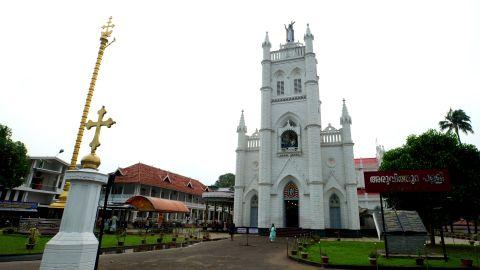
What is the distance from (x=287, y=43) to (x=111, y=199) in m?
35.1

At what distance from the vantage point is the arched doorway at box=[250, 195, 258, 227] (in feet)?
119

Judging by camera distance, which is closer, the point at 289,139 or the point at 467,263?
the point at 467,263

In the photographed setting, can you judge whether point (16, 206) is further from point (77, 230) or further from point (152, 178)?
point (77, 230)

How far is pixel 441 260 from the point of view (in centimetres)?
1389

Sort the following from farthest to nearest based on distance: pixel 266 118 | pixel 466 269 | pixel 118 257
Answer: pixel 266 118, pixel 118 257, pixel 466 269

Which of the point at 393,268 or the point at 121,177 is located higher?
the point at 121,177

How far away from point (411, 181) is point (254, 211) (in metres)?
24.1

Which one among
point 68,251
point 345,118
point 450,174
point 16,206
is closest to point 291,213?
point 345,118

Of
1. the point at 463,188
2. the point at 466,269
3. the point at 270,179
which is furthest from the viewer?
the point at 270,179

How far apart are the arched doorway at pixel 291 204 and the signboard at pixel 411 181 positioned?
20045 millimetres

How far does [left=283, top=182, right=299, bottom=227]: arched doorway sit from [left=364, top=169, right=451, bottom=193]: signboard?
65.8 feet

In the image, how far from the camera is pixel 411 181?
49.4ft

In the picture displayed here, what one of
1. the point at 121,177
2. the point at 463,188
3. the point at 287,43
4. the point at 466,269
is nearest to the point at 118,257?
the point at 466,269

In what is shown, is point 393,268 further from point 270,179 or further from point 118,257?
point 270,179
